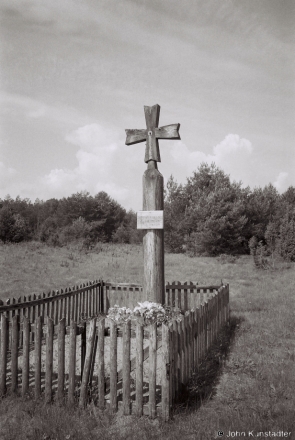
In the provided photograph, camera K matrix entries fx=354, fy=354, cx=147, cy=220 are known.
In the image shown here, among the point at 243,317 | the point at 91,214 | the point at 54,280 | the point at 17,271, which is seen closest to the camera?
the point at 243,317

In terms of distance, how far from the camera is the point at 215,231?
3014 centimetres

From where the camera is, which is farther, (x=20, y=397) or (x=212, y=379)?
(x=212, y=379)

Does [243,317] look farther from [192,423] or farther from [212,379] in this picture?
[192,423]

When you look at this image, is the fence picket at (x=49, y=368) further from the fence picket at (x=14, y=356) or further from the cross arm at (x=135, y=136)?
the cross arm at (x=135, y=136)

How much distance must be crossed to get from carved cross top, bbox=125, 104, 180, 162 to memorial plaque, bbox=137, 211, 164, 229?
1.33 metres

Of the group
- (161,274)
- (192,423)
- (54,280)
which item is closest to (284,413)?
(192,423)

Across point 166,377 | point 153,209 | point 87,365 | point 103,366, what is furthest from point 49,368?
point 153,209

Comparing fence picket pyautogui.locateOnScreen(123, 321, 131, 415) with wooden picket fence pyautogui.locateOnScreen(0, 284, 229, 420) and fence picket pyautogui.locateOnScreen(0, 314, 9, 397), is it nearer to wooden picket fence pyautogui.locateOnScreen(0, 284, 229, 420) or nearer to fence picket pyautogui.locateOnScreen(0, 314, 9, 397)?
wooden picket fence pyautogui.locateOnScreen(0, 284, 229, 420)

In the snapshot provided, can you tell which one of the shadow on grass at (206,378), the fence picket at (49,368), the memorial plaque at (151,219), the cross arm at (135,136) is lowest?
the shadow on grass at (206,378)

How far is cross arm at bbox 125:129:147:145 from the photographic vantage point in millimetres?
8617

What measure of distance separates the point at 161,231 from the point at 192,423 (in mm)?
4590

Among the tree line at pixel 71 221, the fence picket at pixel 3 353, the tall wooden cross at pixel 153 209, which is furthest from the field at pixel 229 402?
the tree line at pixel 71 221

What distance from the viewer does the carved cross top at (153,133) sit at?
8.38 metres

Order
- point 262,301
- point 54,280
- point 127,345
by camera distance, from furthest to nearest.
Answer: point 54,280, point 262,301, point 127,345
